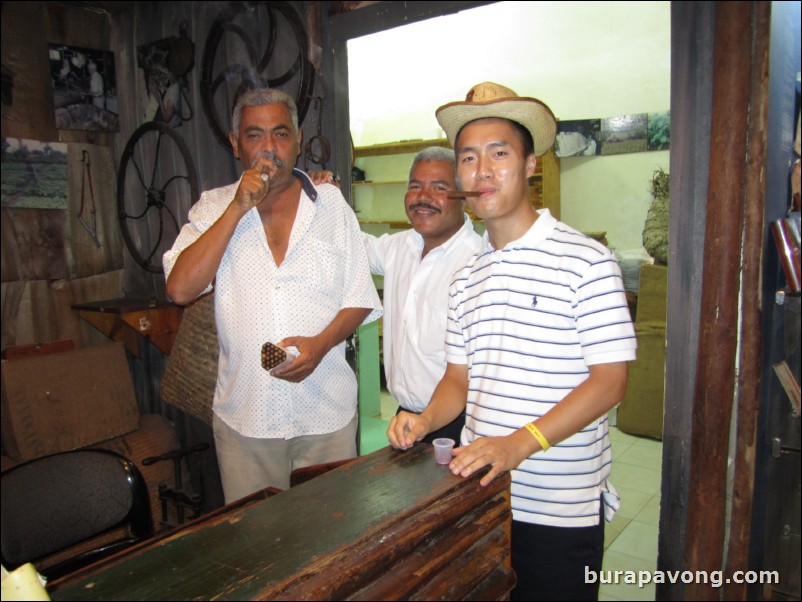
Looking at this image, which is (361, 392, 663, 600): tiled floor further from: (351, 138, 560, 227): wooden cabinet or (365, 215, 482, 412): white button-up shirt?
(351, 138, 560, 227): wooden cabinet

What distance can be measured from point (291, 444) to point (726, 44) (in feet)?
5.88

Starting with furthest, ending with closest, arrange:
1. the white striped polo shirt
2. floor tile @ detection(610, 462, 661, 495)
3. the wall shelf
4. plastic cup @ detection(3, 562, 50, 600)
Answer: the wall shelf
floor tile @ detection(610, 462, 661, 495)
the white striped polo shirt
plastic cup @ detection(3, 562, 50, 600)

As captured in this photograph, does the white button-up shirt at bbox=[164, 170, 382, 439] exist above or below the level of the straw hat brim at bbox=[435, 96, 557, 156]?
below

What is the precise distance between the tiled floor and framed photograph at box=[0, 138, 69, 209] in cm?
202

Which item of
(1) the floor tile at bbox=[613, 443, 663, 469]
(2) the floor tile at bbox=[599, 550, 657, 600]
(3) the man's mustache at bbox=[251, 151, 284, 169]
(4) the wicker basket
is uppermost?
(3) the man's mustache at bbox=[251, 151, 284, 169]

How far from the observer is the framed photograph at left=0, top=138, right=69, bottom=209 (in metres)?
0.70

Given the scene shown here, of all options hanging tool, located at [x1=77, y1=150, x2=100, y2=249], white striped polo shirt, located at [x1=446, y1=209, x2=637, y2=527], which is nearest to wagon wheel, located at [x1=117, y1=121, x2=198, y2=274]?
hanging tool, located at [x1=77, y1=150, x2=100, y2=249]

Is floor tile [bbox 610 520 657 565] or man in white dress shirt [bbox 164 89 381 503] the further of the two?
floor tile [bbox 610 520 657 565]

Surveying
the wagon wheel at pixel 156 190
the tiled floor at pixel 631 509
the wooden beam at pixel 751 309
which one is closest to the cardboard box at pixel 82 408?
the wagon wheel at pixel 156 190

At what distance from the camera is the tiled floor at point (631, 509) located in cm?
209

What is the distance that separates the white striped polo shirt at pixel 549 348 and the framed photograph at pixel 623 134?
6.42 ft

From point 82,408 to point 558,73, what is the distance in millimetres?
2602

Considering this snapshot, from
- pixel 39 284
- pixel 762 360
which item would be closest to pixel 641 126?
pixel 762 360

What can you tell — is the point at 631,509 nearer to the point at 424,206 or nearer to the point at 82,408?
the point at 424,206
